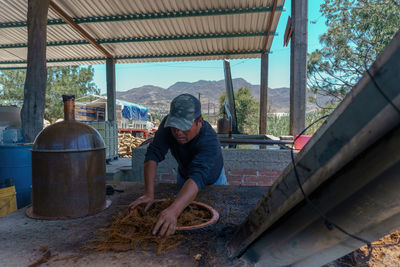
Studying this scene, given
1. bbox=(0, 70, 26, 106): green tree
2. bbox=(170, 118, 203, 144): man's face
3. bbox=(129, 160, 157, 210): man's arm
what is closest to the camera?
bbox=(129, 160, 157, 210): man's arm

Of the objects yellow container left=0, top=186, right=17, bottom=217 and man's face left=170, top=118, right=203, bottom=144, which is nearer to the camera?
man's face left=170, top=118, right=203, bottom=144

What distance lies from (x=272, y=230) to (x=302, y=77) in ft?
12.7

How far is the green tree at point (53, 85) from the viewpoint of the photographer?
22125mm

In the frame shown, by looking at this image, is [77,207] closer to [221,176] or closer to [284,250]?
[284,250]

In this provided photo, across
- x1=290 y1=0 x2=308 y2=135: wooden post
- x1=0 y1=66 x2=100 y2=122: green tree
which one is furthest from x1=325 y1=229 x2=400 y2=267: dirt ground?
x1=0 y1=66 x2=100 y2=122: green tree

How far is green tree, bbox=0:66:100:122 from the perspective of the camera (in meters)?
22.1

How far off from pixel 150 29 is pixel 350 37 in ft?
28.8

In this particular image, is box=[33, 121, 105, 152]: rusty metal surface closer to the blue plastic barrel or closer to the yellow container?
the yellow container

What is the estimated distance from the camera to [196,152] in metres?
2.51

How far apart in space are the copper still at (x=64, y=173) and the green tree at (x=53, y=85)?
2107cm

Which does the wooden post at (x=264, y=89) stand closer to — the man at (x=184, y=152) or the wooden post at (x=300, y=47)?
the wooden post at (x=300, y=47)

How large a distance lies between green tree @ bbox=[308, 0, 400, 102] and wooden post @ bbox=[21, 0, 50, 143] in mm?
10119

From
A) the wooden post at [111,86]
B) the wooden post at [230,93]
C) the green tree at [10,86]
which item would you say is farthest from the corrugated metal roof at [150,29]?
the green tree at [10,86]

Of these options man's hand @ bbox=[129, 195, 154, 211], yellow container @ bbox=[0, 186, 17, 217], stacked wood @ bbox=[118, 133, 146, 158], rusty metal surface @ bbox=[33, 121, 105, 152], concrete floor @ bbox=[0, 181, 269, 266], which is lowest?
stacked wood @ bbox=[118, 133, 146, 158]
